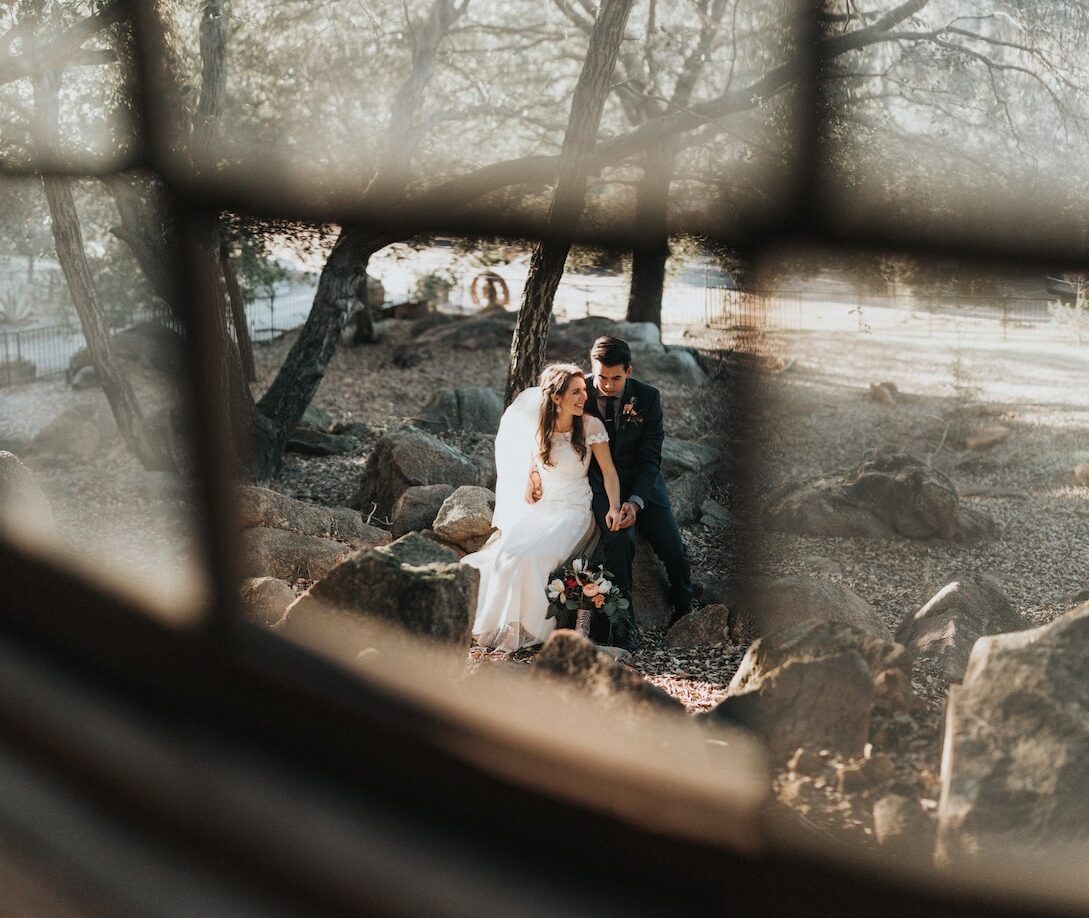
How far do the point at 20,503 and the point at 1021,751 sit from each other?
9.61 ft

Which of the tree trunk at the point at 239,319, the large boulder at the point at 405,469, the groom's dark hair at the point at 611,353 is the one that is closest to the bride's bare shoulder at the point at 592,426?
the groom's dark hair at the point at 611,353

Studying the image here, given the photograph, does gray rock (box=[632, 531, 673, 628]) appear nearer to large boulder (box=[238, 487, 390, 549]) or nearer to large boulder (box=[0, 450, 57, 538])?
large boulder (box=[238, 487, 390, 549])

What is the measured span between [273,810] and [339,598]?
432 millimetres

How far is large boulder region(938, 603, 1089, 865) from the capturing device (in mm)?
1394

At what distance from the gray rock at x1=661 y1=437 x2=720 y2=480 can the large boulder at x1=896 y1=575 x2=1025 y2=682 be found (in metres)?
1.80

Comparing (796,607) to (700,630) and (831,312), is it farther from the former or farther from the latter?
(831,312)

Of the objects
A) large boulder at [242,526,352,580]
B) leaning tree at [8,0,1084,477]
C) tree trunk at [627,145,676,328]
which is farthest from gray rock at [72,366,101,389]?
large boulder at [242,526,352,580]

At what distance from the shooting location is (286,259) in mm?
8688

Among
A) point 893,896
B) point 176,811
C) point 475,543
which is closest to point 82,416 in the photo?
point 475,543

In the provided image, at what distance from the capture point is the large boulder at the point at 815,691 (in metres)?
1.76

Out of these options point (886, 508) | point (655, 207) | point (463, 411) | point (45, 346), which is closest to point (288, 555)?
point (886, 508)

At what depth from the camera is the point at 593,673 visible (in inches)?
67.8

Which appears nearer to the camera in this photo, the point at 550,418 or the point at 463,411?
the point at 550,418

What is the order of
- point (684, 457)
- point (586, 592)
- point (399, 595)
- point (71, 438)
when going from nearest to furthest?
point (399, 595), point (586, 592), point (684, 457), point (71, 438)
